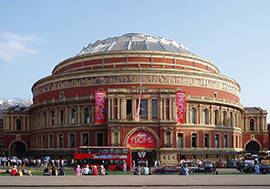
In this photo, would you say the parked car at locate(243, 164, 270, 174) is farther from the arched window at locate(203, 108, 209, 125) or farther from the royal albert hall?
the arched window at locate(203, 108, 209, 125)

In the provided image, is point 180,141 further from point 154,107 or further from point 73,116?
point 73,116

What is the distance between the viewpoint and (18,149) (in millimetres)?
86375

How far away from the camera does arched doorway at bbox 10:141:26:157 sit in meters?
→ 84.6

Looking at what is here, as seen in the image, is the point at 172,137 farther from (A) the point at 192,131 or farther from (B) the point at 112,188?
(B) the point at 112,188

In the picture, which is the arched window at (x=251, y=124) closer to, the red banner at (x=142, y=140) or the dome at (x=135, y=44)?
the dome at (x=135, y=44)

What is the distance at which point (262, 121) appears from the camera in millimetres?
83500

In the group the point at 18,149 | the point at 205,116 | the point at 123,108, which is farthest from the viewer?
the point at 18,149

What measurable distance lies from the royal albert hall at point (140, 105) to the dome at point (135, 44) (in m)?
0.18

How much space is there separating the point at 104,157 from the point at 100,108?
13.9 metres

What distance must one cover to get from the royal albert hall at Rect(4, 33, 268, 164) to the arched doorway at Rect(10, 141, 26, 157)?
8661 mm

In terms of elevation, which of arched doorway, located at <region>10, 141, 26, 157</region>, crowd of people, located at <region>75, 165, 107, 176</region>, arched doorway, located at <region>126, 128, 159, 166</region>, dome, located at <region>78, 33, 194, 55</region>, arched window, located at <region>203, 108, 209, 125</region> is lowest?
arched doorway, located at <region>10, 141, 26, 157</region>

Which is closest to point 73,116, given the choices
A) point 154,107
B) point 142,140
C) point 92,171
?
point 142,140

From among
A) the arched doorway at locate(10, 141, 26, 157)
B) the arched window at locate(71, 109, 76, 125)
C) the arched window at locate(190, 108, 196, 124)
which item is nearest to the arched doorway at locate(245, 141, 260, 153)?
the arched window at locate(190, 108, 196, 124)

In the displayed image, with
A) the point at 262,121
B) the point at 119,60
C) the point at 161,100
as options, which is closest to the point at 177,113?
the point at 161,100
